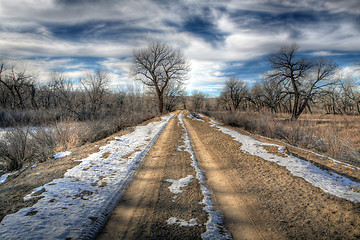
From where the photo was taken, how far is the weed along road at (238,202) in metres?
2.27

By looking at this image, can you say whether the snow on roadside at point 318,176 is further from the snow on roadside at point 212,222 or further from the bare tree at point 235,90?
the bare tree at point 235,90

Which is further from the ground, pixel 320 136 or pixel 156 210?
pixel 320 136

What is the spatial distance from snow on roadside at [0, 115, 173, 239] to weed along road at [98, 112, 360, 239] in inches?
10.2

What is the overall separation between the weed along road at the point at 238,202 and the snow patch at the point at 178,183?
2 centimetres

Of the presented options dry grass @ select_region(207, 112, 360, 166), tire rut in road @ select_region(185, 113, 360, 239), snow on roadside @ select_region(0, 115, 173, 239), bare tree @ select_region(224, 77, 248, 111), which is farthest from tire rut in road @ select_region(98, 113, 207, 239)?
bare tree @ select_region(224, 77, 248, 111)

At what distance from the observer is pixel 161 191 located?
3344mm

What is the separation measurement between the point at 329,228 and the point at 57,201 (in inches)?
169

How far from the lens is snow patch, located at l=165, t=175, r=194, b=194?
338 cm

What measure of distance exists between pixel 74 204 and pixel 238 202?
2905mm

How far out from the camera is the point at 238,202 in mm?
3000

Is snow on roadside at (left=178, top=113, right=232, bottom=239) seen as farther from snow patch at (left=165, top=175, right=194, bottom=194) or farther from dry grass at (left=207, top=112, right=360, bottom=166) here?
dry grass at (left=207, top=112, right=360, bottom=166)

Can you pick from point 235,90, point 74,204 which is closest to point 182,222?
point 74,204

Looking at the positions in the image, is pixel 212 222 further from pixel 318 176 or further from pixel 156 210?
pixel 318 176

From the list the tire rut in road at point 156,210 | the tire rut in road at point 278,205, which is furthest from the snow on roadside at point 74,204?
the tire rut in road at point 278,205
